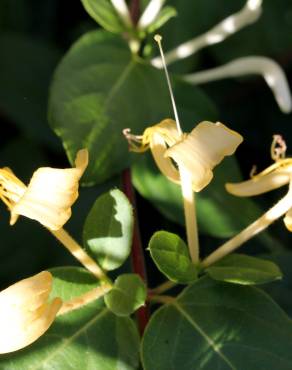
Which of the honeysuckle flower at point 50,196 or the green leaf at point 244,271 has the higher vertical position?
the honeysuckle flower at point 50,196

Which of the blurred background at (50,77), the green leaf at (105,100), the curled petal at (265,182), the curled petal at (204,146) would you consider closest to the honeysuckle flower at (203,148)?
the curled petal at (204,146)

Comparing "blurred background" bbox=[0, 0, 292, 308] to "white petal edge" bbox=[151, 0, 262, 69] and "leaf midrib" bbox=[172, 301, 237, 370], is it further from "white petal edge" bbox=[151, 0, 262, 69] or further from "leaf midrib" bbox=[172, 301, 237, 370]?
"leaf midrib" bbox=[172, 301, 237, 370]

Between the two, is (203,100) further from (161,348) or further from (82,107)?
(161,348)

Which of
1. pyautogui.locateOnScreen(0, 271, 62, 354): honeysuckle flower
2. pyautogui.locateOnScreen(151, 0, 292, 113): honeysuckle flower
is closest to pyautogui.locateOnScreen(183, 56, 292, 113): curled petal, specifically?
pyautogui.locateOnScreen(151, 0, 292, 113): honeysuckle flower

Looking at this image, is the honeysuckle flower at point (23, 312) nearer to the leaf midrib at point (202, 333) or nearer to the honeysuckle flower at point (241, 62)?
the leaf midrib at point (202, 333)

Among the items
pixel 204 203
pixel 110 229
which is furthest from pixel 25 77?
pixel 110 229

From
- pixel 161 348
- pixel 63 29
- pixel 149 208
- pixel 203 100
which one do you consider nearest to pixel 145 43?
pixel 203 100
